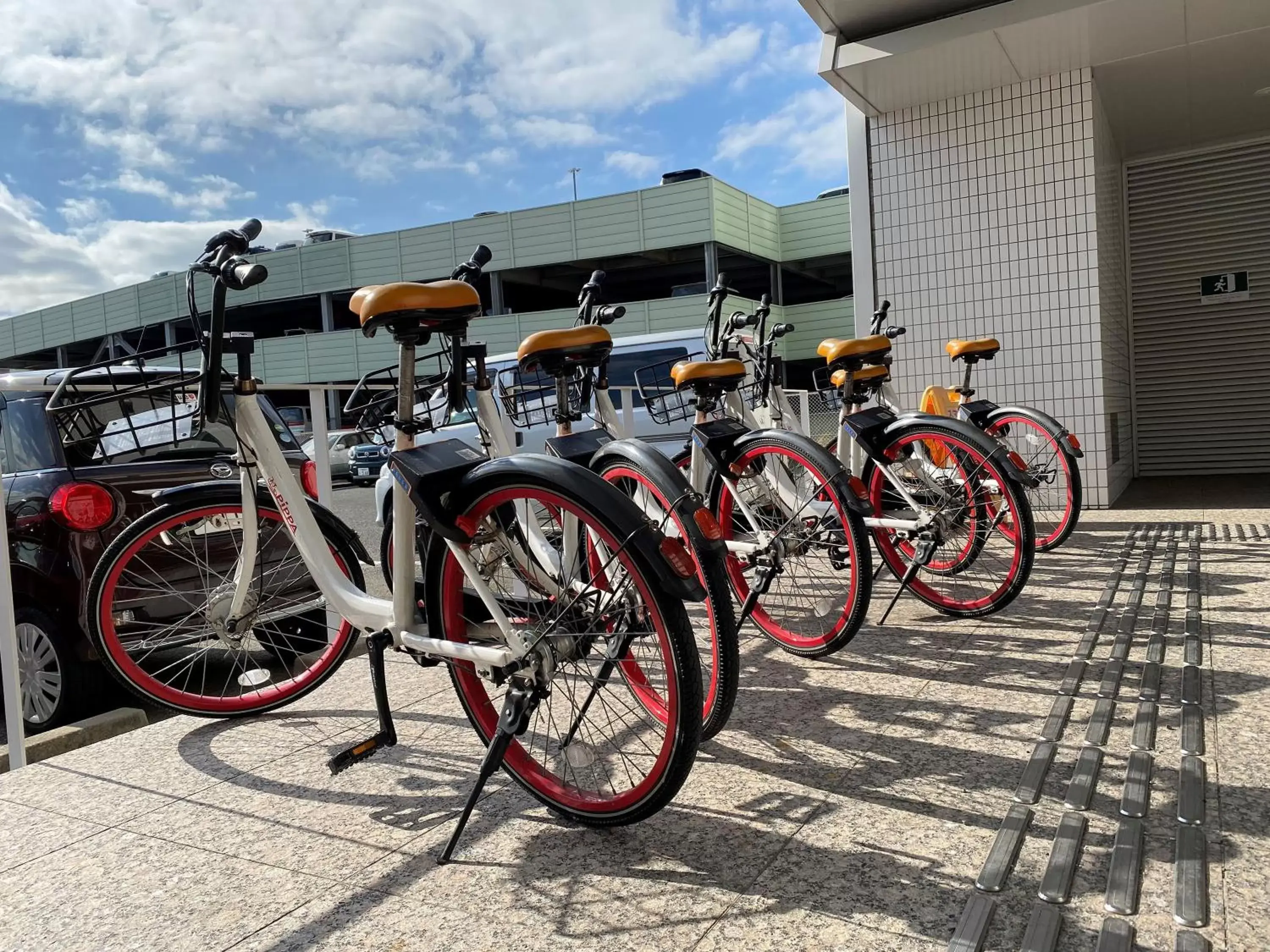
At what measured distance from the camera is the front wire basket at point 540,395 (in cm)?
335

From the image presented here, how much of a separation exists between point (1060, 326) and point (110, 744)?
21.2ft

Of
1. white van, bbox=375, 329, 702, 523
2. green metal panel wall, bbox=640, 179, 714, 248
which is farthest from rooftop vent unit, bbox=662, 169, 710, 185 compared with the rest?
white van, bbox=375, 329, 702, 523

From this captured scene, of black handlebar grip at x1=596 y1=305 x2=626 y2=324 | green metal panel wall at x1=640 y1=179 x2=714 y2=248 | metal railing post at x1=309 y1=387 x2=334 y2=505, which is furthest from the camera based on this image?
green metal panel wall at x1=640 y1=179 x2=714 y2=248

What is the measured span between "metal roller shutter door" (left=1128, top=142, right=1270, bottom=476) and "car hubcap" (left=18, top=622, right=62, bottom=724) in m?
9.11

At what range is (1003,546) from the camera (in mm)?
3889

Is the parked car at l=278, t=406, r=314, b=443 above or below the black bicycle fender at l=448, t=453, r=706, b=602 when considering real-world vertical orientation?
above

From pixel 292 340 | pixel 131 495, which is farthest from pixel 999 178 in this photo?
pixel 292 340

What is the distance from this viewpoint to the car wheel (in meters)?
3.20

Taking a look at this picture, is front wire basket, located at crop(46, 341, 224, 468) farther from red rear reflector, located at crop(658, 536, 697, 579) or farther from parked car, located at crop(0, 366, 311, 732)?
red rear reflector, located at crop(658, 536, 697, 579)

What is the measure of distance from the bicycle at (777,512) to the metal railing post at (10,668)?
2.12 meters

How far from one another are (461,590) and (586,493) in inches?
20.3

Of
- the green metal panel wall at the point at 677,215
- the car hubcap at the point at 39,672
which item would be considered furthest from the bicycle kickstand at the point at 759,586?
the green metal panel wall at the point at 677,215

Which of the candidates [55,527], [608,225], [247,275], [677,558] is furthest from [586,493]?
[608,225]

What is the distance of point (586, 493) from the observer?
1828mm
